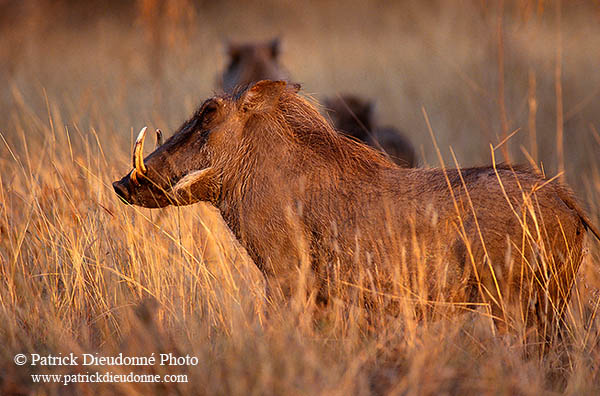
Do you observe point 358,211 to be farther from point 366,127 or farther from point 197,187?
point 366,127

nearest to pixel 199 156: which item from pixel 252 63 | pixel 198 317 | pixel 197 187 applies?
pixel 197 187

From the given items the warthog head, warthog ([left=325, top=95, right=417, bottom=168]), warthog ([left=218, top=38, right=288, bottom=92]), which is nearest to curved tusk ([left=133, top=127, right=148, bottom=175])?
the warthog head

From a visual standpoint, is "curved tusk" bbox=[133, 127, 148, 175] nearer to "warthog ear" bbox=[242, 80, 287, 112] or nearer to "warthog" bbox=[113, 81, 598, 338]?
"warthog" bbox=[113, 81, 598, 338]

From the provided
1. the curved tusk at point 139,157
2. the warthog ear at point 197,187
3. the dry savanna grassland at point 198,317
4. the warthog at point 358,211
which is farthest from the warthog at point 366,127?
the curved tusk at point 139,157

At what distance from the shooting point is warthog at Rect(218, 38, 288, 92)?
24.6 ft

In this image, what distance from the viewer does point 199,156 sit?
3.33 metres

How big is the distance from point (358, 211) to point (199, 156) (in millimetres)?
744

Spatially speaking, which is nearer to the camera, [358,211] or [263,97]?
[358,211]

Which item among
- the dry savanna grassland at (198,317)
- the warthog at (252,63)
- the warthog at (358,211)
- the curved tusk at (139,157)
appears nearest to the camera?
the dry savanna grassland at (198,317)

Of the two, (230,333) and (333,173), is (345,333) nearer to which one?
(230,333)

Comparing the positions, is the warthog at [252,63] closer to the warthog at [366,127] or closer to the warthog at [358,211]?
the warthog at [366,127]

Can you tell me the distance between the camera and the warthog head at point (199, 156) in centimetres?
331

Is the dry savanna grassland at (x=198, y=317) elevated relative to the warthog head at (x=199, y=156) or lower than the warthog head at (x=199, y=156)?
lower

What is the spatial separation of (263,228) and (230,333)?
0.48 m
